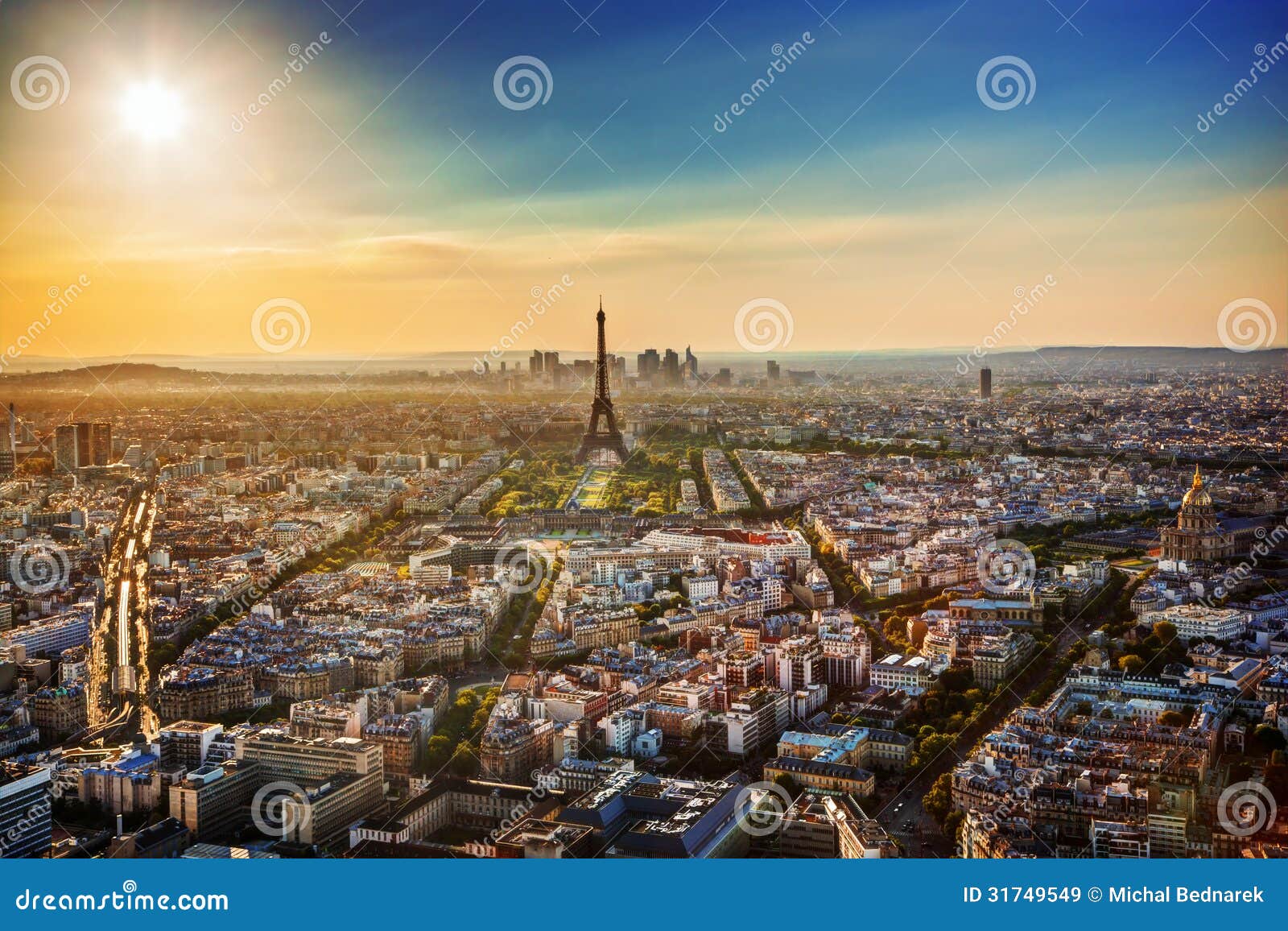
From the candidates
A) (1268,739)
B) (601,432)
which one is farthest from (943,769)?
(601,432)

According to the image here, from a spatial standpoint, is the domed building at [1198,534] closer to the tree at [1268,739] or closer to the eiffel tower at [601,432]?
the tree at [1268,739]

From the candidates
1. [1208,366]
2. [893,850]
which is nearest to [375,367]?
[893,850]

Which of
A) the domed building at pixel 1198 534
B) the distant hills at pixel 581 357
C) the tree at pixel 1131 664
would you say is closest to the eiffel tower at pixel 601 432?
the distant hills at pixel 581 357

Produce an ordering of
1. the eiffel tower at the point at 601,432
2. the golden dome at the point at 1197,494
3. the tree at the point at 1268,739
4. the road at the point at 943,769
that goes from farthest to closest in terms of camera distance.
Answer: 1. the eiffel tower at the point at 601,432
2. the golden dome at the point at 1197,494
3. the tree at the point at 1268,739
4. the road at the point at 943,769

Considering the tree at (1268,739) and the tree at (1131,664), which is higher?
the tree at (1131,664)

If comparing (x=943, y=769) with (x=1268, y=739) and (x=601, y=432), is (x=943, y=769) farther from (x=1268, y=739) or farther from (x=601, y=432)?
(x=601, y=432)

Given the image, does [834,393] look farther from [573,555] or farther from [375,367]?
[375,367]
